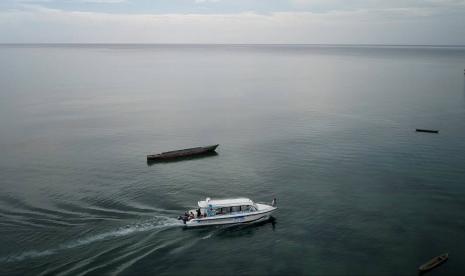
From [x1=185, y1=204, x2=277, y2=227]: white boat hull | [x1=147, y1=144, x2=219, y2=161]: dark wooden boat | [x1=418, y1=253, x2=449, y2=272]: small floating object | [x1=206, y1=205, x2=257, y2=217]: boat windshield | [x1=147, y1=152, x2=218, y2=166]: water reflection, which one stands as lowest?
[x1=418, y1=253, x2=449, y2=272]: small floating object

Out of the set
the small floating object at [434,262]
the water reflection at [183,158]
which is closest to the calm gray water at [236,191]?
the small floating object at [434,262]

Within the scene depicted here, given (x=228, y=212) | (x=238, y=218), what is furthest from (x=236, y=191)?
(x=238, y=218)

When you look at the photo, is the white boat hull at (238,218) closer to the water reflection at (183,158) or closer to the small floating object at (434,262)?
the small floating object at (434,262)

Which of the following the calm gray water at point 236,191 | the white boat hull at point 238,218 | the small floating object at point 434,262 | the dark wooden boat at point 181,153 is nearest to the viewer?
the small floating object at point 434,262

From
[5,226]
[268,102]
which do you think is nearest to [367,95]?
[268,102]

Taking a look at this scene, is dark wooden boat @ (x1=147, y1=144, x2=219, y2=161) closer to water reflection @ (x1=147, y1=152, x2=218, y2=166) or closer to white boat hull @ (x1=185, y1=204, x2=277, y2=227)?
water reflection @ (x1=147, y1=152, x2=218, y2=166)

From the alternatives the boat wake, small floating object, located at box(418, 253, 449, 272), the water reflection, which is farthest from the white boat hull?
the water reflection

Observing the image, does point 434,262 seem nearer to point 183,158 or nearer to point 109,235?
point 109,235
